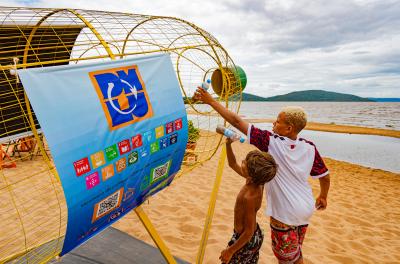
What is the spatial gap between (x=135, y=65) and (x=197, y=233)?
299 centimetres

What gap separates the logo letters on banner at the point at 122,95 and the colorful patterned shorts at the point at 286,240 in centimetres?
135

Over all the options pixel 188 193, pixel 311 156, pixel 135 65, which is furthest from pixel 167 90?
pixel 188 193

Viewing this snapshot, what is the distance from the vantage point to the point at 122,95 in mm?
1659

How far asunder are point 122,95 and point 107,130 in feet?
0.81

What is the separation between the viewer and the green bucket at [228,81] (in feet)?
9.80

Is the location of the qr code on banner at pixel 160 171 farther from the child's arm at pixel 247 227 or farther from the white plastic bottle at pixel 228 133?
the child's arm at pixel 247 227

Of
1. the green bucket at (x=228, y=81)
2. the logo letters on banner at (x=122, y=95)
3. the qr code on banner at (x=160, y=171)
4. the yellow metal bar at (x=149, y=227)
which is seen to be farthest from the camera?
the green bucket at (x=228, y=81)

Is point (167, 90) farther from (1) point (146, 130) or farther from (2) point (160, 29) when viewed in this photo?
(2) point (160, 29)

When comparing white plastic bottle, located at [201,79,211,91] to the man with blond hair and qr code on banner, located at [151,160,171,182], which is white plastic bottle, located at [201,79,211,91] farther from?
qr code on banner, located at [151,160,171,182]

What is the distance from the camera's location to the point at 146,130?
5.82 ft

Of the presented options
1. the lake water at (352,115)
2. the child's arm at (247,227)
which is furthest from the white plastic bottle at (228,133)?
the lake water at (352,115)

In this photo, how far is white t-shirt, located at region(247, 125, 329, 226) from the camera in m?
2.12

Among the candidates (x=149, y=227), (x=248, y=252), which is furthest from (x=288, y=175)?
(x=149, y=227)

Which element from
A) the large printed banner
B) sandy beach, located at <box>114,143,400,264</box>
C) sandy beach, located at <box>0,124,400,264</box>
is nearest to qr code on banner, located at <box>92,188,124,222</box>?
the large printed banner
